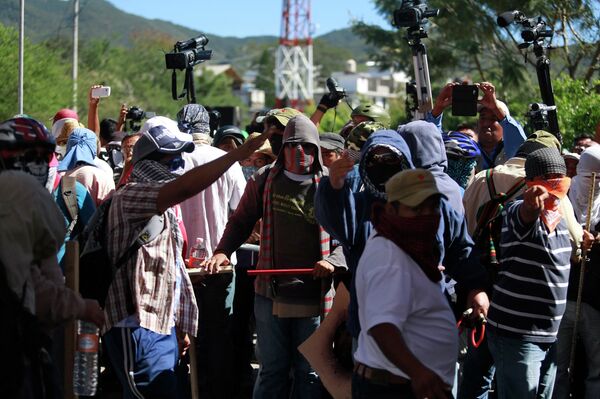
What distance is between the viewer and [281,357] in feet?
21.0

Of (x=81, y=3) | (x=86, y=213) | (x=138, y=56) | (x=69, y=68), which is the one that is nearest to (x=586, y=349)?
(x=86, y=213)

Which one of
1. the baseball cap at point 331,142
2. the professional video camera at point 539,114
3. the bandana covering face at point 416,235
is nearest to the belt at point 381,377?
the bandana covering face at point 416,235

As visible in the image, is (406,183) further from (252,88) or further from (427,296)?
(252,88)

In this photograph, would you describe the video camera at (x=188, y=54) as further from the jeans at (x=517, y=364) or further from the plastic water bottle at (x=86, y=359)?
the plastic water bottle at (x=86, y=359)

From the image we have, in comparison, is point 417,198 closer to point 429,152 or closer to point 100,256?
point 429,152

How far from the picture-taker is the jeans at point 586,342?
675 centimetres

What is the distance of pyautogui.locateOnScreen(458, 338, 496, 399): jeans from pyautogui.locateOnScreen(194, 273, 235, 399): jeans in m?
1.86

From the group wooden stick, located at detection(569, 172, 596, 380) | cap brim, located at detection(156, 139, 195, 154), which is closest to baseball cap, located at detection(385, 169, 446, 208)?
cap brim, located at detection(156, 139, 195, 154)

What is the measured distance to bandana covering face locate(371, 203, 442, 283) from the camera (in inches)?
171

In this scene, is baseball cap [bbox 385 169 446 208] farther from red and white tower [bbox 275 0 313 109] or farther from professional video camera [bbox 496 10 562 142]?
red and white tower [bbox 275 0 313 109]

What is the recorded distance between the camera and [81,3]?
1665 inches

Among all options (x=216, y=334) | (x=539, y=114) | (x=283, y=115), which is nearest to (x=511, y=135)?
(x=539, y=114)

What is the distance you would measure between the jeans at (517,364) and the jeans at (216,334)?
2.21 meters

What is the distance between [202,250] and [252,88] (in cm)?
16640
